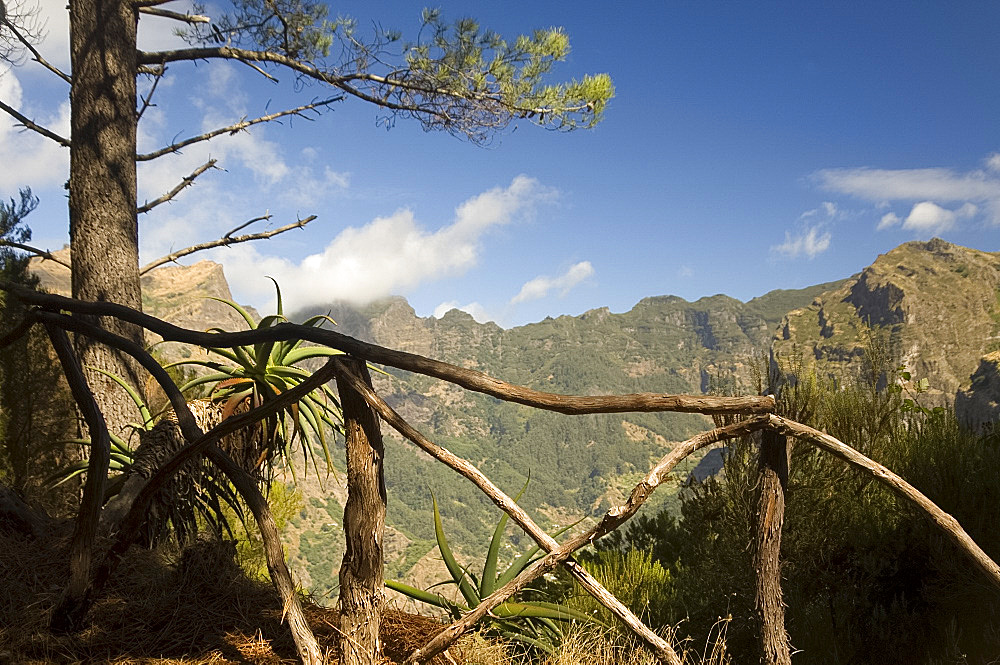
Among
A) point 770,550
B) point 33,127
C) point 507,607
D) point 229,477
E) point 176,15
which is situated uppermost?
point 176,15

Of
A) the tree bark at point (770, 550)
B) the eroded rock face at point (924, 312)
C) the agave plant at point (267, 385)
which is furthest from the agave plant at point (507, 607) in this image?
the eroded rock face at point (924, 312)

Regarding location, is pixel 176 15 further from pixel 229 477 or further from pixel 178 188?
pixel 229 477

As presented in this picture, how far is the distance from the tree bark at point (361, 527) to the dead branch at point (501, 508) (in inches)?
1.2

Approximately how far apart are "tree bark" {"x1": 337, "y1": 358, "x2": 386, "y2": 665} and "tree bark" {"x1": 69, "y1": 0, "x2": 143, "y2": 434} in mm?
4062

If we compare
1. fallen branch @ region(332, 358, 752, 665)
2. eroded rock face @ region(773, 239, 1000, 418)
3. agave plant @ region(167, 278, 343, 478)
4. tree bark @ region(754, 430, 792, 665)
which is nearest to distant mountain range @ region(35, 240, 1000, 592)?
eroded rock face @ region(773, 239, 1000, 418)

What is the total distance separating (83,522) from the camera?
1.99 metres

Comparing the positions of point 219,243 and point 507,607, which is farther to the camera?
point 219,243

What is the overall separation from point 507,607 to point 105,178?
470 centimetres

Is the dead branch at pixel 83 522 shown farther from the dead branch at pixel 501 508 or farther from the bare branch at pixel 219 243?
the bare branch at pixel 219 243

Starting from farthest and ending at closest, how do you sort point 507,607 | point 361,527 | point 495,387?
point 507,607
point 361,527
point 495,387

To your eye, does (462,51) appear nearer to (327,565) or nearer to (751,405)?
(751,405)

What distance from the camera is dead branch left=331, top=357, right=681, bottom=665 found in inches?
58.2

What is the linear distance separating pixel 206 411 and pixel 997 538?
4792 millimetres

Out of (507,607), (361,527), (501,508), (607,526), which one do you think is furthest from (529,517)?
(507,607)
